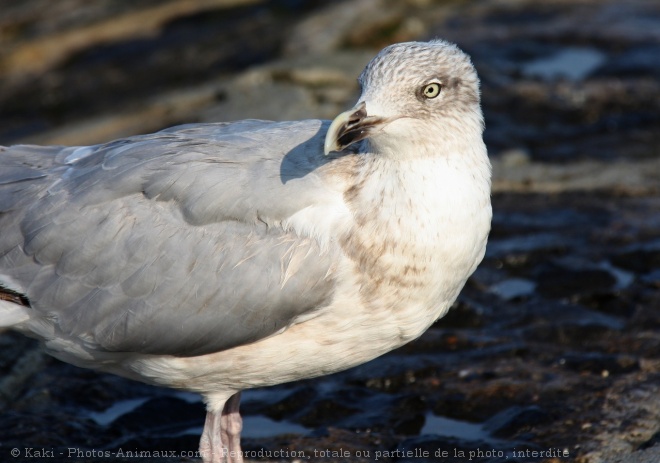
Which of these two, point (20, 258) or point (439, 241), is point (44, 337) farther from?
point (439, 241)

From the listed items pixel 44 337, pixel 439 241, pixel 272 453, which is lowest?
pixel 272 453

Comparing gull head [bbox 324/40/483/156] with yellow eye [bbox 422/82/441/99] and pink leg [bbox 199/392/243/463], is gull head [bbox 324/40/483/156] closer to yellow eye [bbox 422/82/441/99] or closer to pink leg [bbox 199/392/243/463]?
yellow eye [bbox 422/82/441/99]

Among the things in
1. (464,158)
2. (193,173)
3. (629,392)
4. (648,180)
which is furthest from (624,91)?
(193,173)

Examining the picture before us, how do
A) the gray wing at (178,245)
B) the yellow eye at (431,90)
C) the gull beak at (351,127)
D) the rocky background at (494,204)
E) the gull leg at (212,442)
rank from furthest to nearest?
the rocky background at (494,204)
the gull leg at (212,442)
the gray wing at (178,245)
the yellow eye at (431,90)
the gull beak at (351,127)

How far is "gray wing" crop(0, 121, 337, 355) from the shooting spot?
15.8 ft

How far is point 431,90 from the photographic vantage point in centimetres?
471

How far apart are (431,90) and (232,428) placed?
2049 mm

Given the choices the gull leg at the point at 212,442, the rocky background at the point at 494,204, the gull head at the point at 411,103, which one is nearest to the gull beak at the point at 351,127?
the gull head at the point at 411,103

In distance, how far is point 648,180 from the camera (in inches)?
309

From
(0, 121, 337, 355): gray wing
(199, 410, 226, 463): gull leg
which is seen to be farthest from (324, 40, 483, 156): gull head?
(199, 410, 226, 463): gull leg

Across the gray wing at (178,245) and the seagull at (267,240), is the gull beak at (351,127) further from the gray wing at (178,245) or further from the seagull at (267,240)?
the gray wing at (178,245)

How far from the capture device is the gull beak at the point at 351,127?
176 inches

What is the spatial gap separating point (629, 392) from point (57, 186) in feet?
10.5

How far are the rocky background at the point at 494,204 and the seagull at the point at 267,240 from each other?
780 mm
